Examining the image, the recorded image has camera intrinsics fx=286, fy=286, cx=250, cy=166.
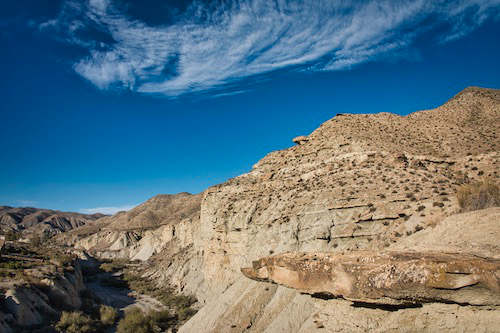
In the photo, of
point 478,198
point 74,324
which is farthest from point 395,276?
point 74,324

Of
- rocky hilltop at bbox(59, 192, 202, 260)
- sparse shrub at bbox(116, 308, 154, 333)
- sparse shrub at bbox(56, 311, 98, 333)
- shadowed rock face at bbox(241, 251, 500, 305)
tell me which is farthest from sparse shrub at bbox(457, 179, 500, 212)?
rocky hilltop at bbox(59, 192, 202, 260)

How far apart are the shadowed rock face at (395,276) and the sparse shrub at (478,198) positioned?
21.5 feet

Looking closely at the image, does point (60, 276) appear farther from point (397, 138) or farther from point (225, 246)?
point (397, 138)

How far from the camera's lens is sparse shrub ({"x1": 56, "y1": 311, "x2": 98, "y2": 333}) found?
2123 cm

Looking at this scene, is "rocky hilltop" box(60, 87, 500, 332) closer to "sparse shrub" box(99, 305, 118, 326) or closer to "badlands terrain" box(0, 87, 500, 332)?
"badlands terrain" box(0, 87, 500, 332)

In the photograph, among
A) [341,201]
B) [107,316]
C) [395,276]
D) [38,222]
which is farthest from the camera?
[38,222]

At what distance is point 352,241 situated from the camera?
47.8ft

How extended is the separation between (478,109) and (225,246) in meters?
28.4

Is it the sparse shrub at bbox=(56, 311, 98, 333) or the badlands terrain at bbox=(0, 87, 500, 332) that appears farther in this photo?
the sparse shrub at bbox=(56, 311, 98, 333)

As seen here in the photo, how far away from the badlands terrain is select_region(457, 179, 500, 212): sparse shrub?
59 millimetres

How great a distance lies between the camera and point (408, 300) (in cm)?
649

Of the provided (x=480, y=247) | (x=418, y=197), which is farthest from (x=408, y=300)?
(x=418, y=197)

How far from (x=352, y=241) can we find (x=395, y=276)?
27.9 ft

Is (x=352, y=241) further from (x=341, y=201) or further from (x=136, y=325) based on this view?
(x=136, y=325)
